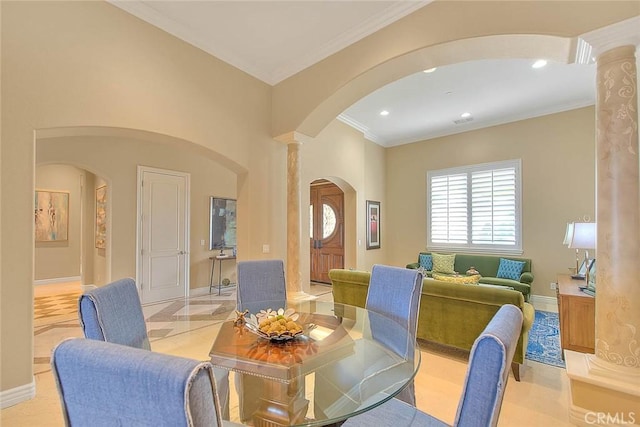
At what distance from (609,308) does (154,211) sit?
625 centimetres

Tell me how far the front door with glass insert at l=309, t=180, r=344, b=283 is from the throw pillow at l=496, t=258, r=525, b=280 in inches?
128

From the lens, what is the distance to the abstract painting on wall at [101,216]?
5.88m

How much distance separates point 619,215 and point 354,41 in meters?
2.89

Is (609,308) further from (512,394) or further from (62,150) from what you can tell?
(62,150)

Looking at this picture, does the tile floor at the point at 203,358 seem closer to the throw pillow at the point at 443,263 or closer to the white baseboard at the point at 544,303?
the white baseboard at the point at 544,303

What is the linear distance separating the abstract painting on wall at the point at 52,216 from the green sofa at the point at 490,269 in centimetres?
852

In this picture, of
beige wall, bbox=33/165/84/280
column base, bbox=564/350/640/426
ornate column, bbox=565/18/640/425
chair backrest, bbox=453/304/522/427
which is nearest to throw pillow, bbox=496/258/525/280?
column base, bbox=564/350/640/426

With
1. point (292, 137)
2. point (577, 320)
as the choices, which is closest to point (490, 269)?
point (577, 320)

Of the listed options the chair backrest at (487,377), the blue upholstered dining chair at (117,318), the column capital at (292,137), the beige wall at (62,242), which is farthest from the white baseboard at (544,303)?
the beige wall at (62,242)

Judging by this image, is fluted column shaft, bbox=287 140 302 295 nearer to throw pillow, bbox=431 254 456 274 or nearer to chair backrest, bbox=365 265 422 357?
chair backrest, bbox=365 265 422 357

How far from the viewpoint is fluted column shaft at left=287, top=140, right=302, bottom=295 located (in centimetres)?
423

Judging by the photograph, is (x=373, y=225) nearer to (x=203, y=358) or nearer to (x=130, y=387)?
(x=203, y=358)

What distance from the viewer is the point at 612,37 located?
80.2 inches

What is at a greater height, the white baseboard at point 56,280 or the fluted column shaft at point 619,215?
the fluted column shaft at point 619,215
